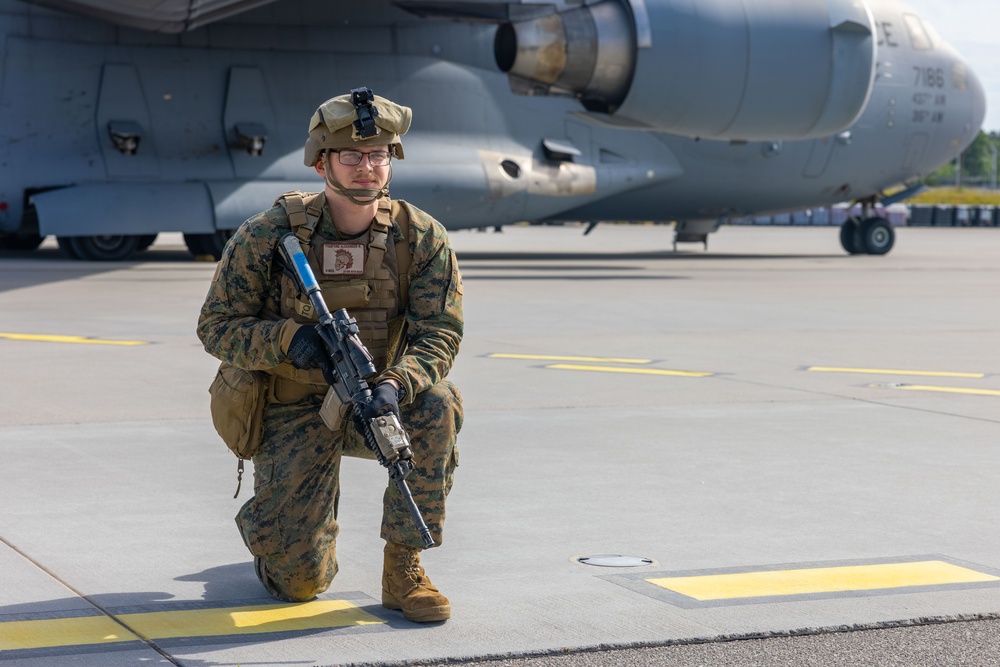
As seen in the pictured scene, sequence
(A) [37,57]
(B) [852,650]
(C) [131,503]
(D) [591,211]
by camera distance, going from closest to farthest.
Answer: (B) [852,650], (C) [131,503], (A) [37,57], (D) [591,211]

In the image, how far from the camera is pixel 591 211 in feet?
77.6

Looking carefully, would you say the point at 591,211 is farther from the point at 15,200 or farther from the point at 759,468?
the point at 759,468

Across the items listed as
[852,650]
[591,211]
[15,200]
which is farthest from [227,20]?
[852,650]

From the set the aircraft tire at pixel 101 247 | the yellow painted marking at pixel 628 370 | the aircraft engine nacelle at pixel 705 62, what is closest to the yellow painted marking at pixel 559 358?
the yellow painted marking at pixel 628 370

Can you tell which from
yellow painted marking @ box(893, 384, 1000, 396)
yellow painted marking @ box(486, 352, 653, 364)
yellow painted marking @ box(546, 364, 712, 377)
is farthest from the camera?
yellow painted marking @ box(486, 352, 653, 364)

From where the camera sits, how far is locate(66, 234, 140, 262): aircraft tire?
20172 millimetres

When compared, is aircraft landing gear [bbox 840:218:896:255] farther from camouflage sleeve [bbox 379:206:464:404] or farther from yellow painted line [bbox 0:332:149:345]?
camouflage sleeve [bbox 379:206:464:404]

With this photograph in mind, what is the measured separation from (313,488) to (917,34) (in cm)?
2242

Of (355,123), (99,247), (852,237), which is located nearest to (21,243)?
(99,247)

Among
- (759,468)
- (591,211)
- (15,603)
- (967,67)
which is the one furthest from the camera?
(967,67)

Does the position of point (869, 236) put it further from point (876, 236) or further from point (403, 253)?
point (403, 253)

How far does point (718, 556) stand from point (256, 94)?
53.0 feet

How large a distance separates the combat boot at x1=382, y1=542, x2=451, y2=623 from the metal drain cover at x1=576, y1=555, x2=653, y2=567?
0.77 metres

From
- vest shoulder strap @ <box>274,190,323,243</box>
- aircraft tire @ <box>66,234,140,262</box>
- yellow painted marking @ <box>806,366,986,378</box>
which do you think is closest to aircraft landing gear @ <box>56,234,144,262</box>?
aircraft tire @ <box>66,234,140,262</box>
